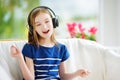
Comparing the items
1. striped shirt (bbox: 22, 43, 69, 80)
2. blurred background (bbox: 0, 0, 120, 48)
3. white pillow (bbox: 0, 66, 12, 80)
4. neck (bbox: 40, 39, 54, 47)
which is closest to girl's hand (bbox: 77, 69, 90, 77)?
striped shirt (bbox: 22, 43, 69, 80)

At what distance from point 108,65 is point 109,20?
1.05 meters

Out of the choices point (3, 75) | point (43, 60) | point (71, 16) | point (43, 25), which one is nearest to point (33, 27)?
point (43, 25)

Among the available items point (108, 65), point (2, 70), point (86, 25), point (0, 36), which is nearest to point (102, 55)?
point (108, 65)

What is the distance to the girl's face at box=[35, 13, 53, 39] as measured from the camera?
55.0 inches

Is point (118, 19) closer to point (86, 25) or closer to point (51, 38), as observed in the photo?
point (86, 25)

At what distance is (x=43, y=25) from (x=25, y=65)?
0.82ft

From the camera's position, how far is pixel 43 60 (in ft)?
4.69

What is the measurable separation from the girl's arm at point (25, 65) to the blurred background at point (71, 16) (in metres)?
1.03

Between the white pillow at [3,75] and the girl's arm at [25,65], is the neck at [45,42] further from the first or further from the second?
the white pillow at [3,75]

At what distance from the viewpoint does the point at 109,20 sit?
2.63 metres

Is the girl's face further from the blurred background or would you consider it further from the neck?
the blurred background

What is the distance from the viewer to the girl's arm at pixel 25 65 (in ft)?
4.22

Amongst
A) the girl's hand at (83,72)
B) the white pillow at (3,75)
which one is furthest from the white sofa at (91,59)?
the girl's hand at (83,72)

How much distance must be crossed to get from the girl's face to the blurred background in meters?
1.01
